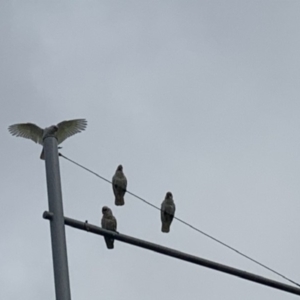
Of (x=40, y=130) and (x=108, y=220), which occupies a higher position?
(x=40, y=130)

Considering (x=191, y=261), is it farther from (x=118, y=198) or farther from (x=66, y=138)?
(x=66, y=138)

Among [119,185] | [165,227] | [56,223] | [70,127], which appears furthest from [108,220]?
[70,127]

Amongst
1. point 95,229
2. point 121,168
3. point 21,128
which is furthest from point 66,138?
point 95,229

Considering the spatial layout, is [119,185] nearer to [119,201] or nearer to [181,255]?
[119,201]

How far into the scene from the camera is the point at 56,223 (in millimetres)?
7277

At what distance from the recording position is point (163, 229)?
1661 cm

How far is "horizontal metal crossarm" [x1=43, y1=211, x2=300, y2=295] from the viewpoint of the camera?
7.55 m

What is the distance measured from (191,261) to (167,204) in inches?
352

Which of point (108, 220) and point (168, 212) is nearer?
point (108, 220)

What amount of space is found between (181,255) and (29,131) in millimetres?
12766

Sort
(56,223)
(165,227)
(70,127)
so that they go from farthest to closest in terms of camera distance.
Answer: (70,127) < (165,227) < (56,223)

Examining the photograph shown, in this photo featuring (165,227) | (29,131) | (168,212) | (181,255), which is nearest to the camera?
(181,255)

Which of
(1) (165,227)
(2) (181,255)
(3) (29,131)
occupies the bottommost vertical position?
(2) (181,255)

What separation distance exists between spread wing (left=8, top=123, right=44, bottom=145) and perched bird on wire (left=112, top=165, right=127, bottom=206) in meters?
3.99
